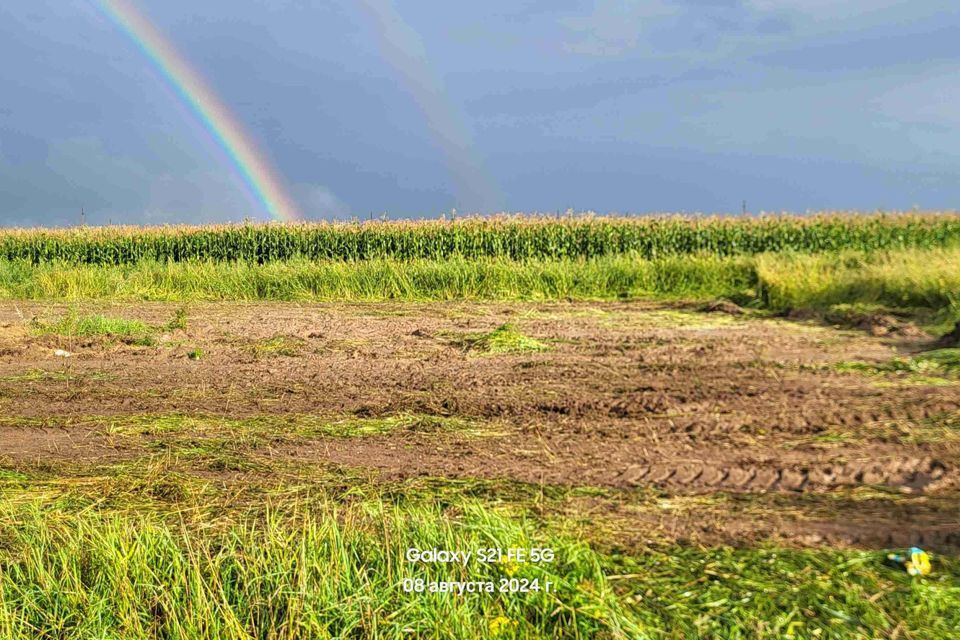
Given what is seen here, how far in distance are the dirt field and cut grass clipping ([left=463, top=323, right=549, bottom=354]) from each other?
4.2 inches

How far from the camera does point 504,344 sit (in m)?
8.91

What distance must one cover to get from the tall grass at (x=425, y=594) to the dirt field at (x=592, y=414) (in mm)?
364

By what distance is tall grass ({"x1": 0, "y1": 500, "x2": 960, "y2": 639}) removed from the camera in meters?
3.02

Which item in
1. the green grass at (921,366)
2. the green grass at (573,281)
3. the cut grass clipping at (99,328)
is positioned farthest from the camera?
the green grass at (573,281)

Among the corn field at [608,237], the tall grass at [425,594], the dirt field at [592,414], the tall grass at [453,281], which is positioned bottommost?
the tall grass at [425,594]

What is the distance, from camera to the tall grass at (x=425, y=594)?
3016 millimetres

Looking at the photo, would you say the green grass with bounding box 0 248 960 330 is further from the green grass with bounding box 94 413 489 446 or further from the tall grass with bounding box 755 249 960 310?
the green grass with bounding box 94 413 489 446

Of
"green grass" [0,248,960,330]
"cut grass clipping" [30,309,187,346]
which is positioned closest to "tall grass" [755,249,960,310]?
"green grass" [0,248,960,330]

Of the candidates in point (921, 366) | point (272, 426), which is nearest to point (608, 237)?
point (921, 366)

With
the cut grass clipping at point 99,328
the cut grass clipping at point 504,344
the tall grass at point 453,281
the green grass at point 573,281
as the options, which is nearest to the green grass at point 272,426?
the cut grass clipping at point 504,344

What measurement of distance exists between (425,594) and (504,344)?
5.78 metres

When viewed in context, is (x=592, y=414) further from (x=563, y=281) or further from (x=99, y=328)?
(x=563, y=281)

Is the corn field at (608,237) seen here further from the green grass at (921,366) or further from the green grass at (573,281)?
the green grass at (921,366)

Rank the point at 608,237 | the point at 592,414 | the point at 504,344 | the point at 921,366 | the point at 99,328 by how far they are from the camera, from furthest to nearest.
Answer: the point at 608,237 → the point at 99,328 → the point at 504,344 → the point at 921,366 → the point at 592,414
